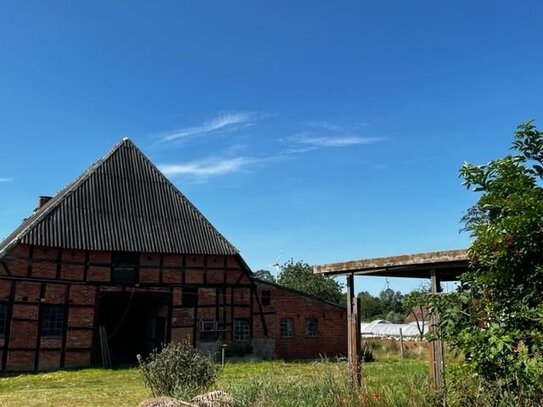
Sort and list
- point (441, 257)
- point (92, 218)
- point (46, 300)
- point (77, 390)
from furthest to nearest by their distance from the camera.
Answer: point (92, 218), point (46, 300), point (77, 390), point (441, 257)

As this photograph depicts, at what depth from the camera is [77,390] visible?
1404cm

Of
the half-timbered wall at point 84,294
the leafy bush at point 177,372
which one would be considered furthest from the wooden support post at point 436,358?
the half-timbered wall at point 84,294

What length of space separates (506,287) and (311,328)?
2137cm

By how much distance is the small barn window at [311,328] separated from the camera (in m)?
25.1

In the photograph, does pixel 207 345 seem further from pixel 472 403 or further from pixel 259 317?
pixel 472 403

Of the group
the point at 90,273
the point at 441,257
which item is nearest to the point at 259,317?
the point at 90,273

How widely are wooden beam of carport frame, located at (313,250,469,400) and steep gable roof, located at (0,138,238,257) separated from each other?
13.8m

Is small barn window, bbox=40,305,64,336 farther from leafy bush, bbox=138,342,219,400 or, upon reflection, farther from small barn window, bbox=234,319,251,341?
leafy bush, bbox=138,342,219,400

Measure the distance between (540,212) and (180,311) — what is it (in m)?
19.2

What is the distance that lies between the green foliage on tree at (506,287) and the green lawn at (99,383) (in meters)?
1.76

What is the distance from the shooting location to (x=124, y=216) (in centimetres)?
2219

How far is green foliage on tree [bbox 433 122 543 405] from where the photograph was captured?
4199mm

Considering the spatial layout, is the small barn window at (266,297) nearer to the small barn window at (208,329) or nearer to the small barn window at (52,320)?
the small barn window at (208,329)

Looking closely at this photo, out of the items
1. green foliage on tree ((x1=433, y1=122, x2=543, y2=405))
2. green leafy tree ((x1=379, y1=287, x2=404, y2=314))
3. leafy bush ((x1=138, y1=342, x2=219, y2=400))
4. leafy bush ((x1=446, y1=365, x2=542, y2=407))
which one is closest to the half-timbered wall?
leafy bush ((x1=138, y1=342, x2=219, y2=400))
